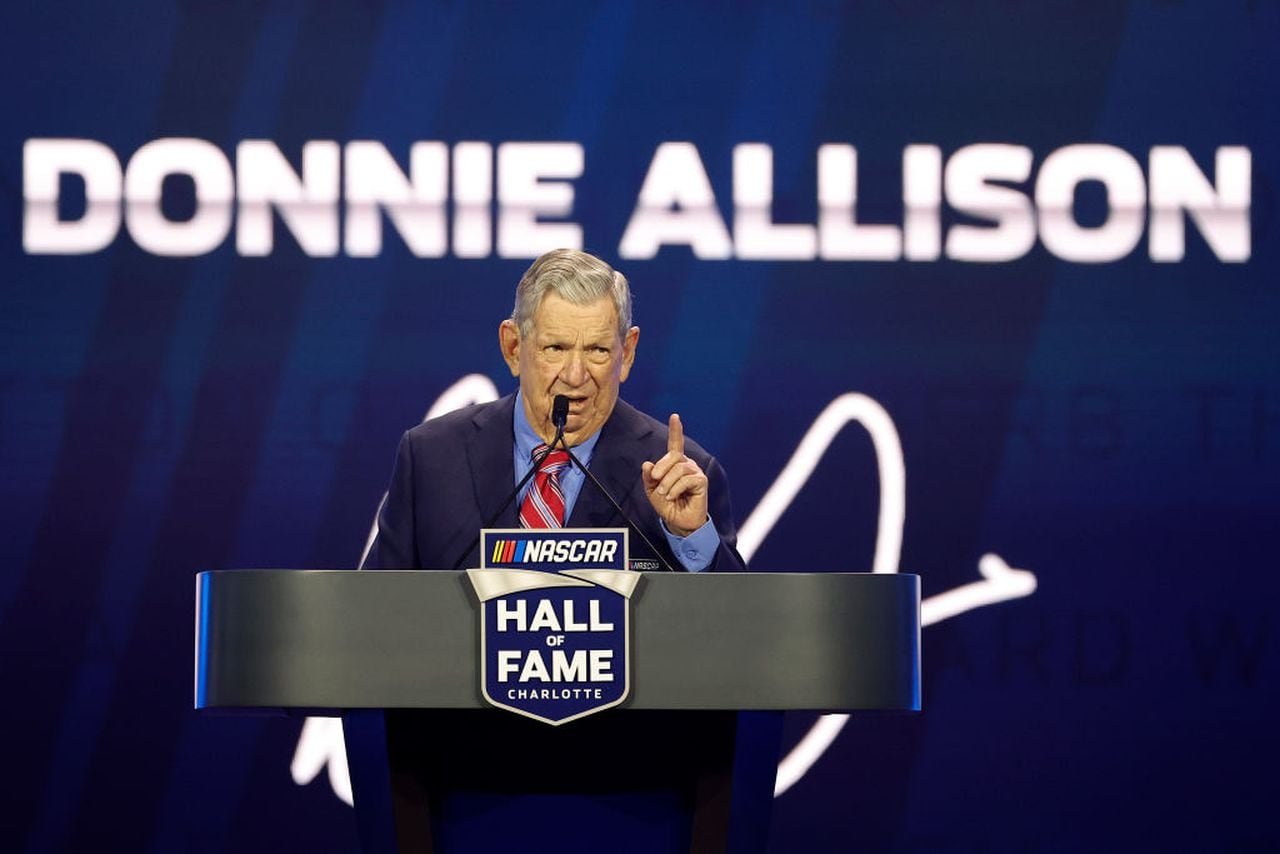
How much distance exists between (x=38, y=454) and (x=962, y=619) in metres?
2.26

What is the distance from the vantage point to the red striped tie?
2.38 metres

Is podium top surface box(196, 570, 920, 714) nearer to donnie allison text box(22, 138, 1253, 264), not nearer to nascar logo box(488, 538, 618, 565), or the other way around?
nascar logo box(488, 538, 618, 565)

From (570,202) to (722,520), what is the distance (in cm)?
166

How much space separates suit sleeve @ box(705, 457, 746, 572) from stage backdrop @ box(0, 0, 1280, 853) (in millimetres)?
1316

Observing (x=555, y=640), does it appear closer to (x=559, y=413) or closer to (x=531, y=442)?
(x=559, y=413)

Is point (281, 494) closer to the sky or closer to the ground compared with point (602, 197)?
closer to the ground

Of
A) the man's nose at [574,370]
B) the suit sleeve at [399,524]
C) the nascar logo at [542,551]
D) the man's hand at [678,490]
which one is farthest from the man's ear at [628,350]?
the nascar logo at [542,551]

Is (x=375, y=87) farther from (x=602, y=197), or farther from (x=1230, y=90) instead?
(x=1230, y=90)

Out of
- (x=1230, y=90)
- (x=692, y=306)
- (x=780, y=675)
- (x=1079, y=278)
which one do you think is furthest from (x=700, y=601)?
(x=1230, y=90)

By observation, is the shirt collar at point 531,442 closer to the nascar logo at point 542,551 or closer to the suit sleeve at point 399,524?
the suit sleeve at point 399,524

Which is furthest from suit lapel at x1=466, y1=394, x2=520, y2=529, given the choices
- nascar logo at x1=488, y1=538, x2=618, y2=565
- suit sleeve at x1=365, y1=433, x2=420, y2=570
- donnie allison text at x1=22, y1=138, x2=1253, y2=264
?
donnie allison text at x1=22, y1=138, x2=1253, y2=264

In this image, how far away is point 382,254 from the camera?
405 cm

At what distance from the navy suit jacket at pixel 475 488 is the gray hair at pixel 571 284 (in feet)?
0.54

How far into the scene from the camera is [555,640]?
1815 millimetres
